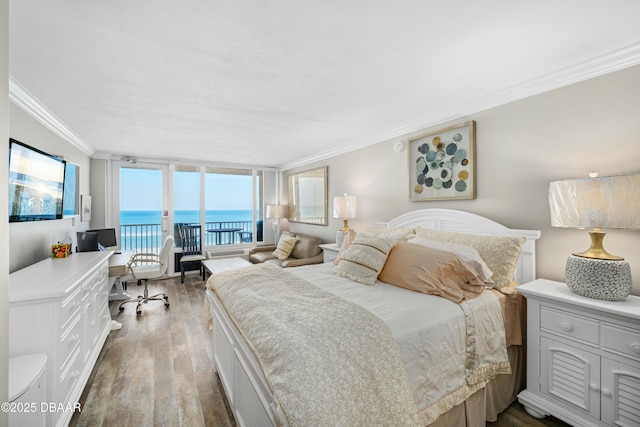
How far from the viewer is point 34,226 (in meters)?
2.59

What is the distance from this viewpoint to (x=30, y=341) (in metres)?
1.64

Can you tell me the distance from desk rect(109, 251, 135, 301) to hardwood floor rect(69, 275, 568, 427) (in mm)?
630

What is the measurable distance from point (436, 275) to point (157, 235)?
22.5 feet

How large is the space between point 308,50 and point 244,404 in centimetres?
221

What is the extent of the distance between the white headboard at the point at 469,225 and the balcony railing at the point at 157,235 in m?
4.24

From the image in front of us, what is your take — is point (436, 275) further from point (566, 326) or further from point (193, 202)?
point (193, 202)

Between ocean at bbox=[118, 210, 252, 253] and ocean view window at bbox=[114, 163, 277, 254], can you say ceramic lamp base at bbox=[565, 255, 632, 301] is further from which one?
ocean at bbox=[118, 210, 252, 253]

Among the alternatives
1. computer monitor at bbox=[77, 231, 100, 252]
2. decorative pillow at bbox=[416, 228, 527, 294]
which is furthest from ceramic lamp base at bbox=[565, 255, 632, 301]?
computer monitor at bbox=[77, 231, 100, 252]

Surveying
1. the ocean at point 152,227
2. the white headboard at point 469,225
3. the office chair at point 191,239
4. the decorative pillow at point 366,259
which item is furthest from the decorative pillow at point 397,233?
the office chair at point 191,239

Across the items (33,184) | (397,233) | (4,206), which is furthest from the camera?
(397,233)

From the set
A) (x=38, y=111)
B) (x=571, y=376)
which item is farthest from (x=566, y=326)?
(x=38, y=111)

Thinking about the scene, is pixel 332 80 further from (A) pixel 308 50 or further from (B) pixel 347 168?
(B) pixel 347 168

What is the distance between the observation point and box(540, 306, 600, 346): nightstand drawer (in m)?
1.61

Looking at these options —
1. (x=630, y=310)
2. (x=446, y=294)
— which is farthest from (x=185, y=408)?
(x=630, y=310)
